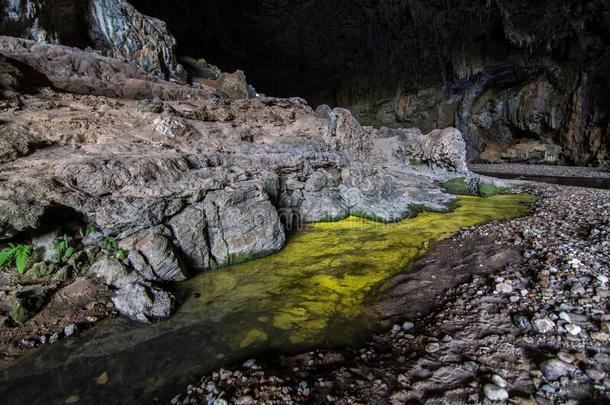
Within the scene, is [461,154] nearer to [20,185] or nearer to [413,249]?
[413,249]

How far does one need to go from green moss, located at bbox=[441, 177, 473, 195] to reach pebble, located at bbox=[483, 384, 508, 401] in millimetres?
11807

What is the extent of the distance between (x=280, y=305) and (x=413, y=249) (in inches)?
144

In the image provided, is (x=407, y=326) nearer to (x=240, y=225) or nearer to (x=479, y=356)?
(x=479, y=356)

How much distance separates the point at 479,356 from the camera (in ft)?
8.80

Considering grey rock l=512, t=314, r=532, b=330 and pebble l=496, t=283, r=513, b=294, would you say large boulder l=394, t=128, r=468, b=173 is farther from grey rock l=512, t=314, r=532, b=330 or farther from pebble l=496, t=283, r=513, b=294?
grey rock l=512, t=314, r=532, b=330

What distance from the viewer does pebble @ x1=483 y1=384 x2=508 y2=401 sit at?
2.17 metres

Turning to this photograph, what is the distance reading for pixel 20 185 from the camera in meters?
4.46

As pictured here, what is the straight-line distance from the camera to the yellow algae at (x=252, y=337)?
3498 mm

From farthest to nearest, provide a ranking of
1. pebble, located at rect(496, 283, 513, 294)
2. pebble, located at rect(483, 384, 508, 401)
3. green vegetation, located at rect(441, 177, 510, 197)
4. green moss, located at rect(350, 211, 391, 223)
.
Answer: green vegetation, located at rect(441, 177, 510, 197)
green moss, located at rect(350, 211, 391, 223)
pebble, located at rect(496, 283, 513, 294)
pebble, located at rect(483, 384, 508, 401)

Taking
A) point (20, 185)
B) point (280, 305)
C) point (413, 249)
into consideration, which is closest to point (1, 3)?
point (20, 185)

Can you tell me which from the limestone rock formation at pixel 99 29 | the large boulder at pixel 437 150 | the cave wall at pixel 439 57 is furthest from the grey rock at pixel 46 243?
the cave wall at pixel 439 57

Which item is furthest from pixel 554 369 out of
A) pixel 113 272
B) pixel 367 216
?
pixel 367 216

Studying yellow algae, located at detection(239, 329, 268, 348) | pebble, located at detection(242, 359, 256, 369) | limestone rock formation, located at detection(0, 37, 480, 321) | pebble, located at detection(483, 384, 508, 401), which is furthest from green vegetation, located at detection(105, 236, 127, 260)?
pebble, located at detection(483, 384, 508, 401)

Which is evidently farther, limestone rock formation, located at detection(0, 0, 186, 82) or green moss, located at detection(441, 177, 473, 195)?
green moss, located at detection(441, 177, 473, 195)
